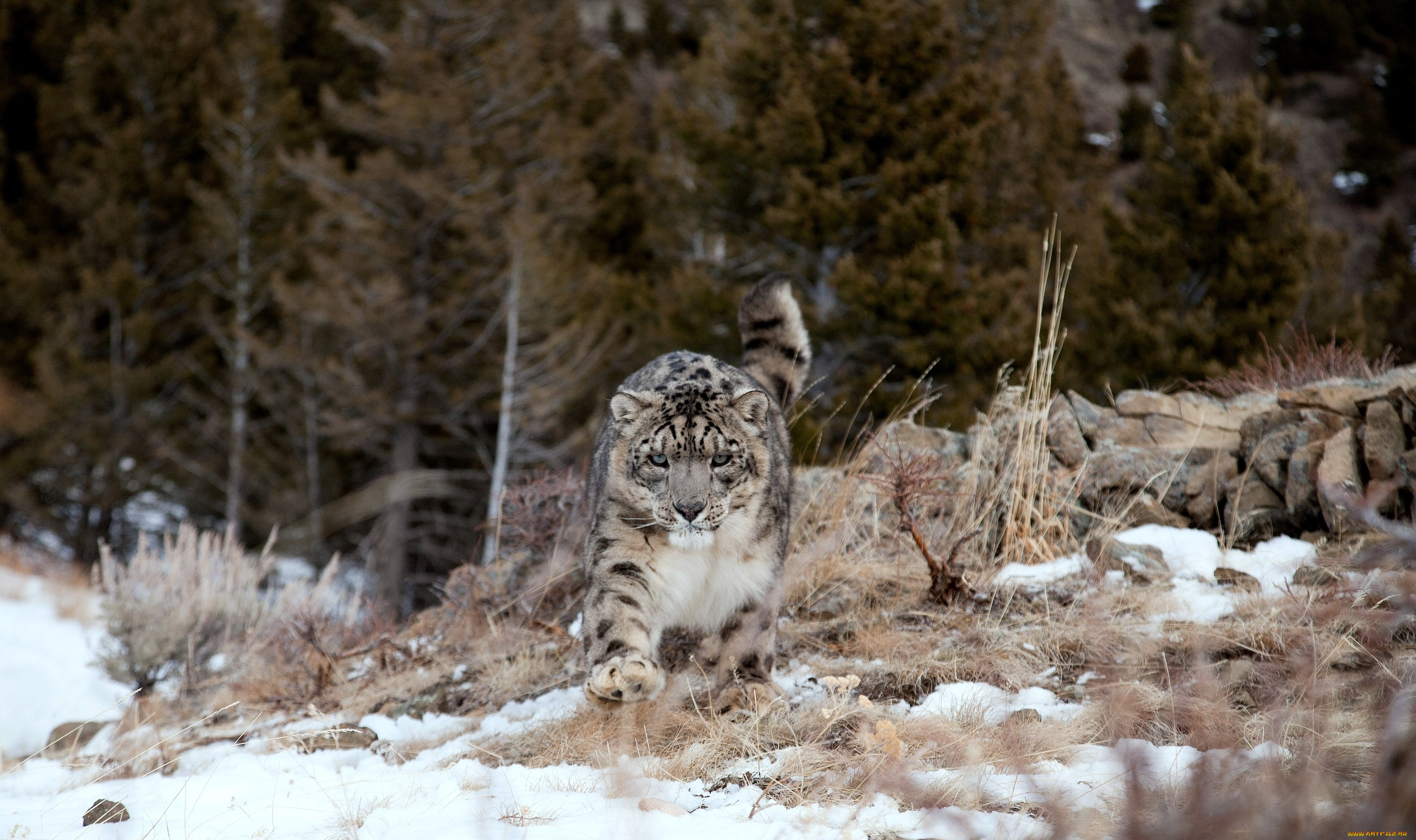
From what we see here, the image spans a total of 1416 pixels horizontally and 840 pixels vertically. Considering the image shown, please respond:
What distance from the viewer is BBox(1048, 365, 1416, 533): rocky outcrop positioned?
5410 mm

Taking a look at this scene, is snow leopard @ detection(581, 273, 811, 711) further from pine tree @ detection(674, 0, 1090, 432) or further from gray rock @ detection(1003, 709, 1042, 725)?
pine tree @ detection(674, 0, 1090, 432)

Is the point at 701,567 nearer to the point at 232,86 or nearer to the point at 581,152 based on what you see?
the point at 581,152

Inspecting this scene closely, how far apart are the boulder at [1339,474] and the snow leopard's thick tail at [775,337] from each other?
9.85 feet

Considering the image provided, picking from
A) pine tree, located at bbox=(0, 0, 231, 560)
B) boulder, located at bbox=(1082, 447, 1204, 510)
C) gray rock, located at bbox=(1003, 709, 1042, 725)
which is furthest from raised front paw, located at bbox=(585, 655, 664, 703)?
pine tree, located at bbox=(0, 0, 231, 560)

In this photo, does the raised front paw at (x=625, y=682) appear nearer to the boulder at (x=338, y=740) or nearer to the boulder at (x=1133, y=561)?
the boulder at (x=338, y=740)

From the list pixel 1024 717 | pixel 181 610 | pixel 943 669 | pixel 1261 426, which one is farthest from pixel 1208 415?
pixel 181 610

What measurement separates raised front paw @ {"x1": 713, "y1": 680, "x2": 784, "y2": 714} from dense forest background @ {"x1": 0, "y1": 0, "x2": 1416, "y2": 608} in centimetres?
1216

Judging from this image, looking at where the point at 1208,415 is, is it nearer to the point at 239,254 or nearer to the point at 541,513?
the point at 541,513

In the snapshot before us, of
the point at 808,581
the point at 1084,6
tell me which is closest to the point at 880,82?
the point at 808,581

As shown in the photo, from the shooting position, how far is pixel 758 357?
6082 millimetres

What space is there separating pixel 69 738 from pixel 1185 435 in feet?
25.9

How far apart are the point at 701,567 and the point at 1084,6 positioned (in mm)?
68543

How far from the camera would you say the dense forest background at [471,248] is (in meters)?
18.6

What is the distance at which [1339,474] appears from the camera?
533 centimetres
